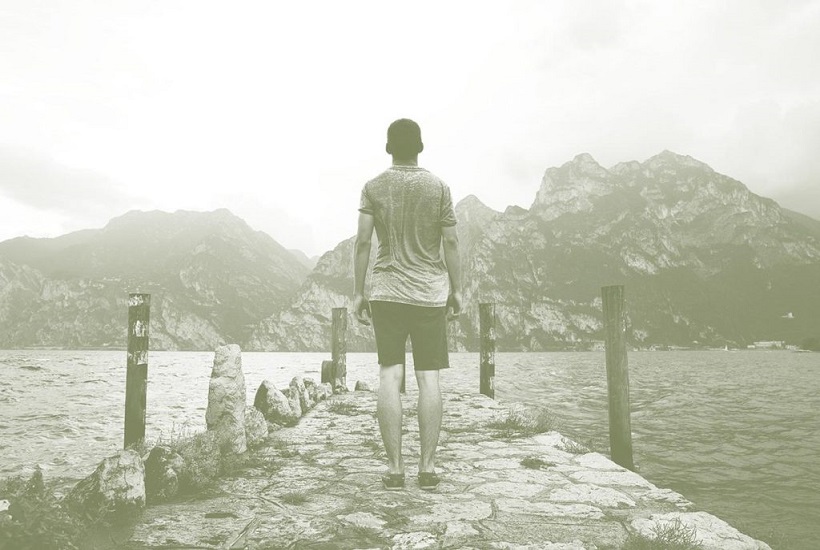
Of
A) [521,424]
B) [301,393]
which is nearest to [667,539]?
[521,424]

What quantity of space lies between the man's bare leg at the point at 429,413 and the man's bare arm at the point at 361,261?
78 centimetres

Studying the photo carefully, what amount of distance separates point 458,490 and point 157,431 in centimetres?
1160

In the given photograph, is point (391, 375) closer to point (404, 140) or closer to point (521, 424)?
point (404, 140)

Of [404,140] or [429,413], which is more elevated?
[404,140]

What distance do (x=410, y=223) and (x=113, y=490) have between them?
305cm

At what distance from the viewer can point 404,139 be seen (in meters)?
4.67

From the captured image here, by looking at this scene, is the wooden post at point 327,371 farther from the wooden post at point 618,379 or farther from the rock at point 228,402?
the wooden post at point 618,379

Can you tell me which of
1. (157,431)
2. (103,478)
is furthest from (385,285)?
(157,431)

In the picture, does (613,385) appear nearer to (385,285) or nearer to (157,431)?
(385,285)

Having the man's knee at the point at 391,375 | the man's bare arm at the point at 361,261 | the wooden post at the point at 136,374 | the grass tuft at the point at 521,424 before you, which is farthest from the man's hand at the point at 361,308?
the wooden post at the point at 136,374

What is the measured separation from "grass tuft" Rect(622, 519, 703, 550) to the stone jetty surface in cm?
4

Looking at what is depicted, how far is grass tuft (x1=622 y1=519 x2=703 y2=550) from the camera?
3.18 metres

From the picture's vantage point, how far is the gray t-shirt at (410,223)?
4.46 metres

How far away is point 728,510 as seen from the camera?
8.21 meters
